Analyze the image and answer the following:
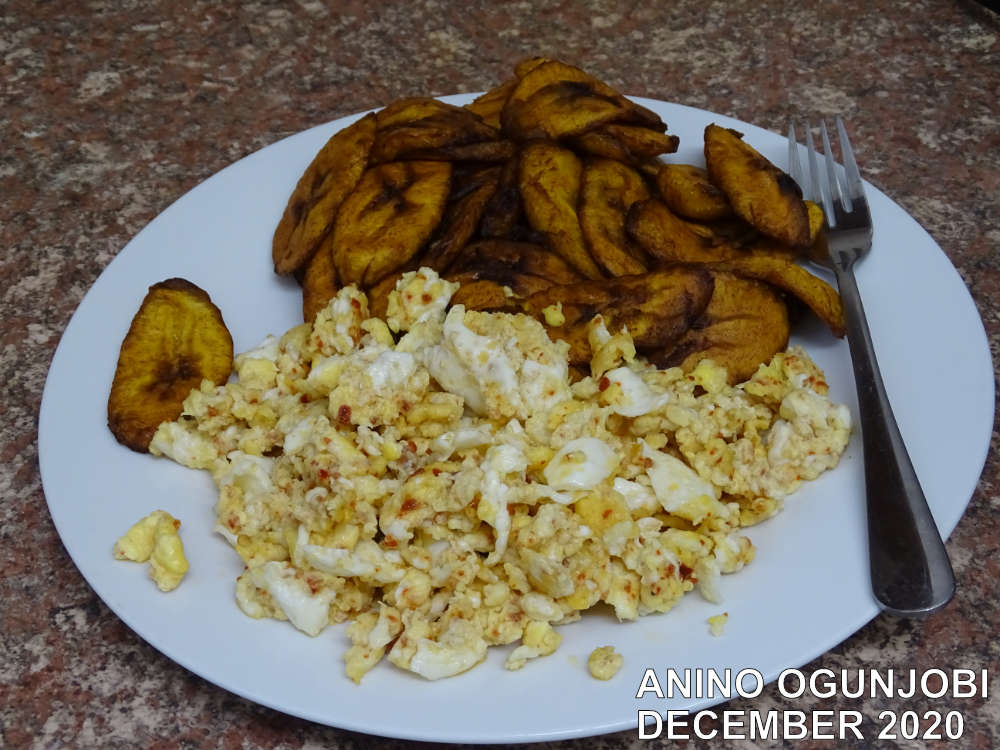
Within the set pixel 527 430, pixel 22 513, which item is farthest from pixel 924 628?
pixel 22 513

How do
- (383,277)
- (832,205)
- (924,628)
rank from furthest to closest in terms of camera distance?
(832,205), (383,277), (924,628)

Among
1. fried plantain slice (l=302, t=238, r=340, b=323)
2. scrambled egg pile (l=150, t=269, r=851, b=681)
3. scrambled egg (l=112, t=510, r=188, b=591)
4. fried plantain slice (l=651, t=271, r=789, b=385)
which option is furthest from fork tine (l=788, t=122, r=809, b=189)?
scrambled egg (l=112, t=510, r=188, b=591)

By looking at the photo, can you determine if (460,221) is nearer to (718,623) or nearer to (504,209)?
(504,209)

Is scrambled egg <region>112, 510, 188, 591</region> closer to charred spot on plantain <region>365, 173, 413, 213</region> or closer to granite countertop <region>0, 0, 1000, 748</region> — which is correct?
granite countertop <region>0, 0, 1000, 748</region>

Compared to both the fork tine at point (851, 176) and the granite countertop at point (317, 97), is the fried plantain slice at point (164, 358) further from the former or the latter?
the fork tine at point (851, 176)

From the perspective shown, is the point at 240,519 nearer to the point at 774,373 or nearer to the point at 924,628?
the point at 774,373

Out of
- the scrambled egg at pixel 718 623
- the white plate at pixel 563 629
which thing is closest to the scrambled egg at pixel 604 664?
the white plate at pixel 563 629
